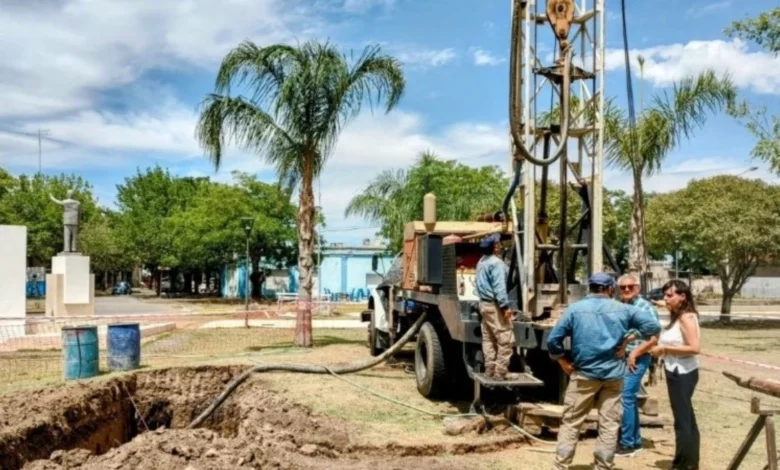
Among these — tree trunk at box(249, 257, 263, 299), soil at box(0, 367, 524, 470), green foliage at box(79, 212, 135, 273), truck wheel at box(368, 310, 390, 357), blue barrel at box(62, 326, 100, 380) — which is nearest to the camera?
soil at box(0, 367, 524, 470)

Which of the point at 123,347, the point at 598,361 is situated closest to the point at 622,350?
the point at 598,361

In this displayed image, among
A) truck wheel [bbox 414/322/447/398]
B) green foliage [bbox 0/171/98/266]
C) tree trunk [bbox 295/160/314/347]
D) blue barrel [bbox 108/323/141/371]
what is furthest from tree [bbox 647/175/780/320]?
green foliage [bbox 0/171/98/266]

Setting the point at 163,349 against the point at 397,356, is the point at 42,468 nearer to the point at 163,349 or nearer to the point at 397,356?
the point at 397,356

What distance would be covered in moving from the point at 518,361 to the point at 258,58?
358 inches

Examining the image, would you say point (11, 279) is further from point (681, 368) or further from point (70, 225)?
point (681, 368)

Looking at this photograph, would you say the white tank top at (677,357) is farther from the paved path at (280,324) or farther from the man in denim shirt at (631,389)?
the paved path at (280,324)

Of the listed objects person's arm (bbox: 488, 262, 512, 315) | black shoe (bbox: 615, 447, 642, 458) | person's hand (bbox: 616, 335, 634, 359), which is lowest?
black shoe (bbox: 615, 447, 642, 458)

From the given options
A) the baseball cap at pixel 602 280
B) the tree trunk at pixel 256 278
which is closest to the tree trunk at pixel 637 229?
the baseball cap at pixel 602 280

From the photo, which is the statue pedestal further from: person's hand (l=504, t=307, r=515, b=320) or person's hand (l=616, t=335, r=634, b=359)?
person's hand (l=616, t=335, r=634, b=359)

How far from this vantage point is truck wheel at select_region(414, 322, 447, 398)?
8.99 meters

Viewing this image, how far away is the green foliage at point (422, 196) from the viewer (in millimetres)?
26750

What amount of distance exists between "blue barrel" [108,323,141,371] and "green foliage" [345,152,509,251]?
15856 mm

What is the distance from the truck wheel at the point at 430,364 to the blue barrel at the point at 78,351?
4908 millimetres

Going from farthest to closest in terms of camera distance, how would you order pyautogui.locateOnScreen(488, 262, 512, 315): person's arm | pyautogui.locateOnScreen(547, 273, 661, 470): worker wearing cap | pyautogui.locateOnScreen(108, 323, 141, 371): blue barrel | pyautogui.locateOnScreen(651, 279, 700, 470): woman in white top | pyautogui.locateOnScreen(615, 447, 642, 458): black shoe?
1. pyautogui.locateOnScreen(108, 323, 141, 371): blue barrel
2. pyautogui.locateOnScreen(488, 262, 512, 315): person's arm
3. pyautogui.locateOnScreen(615, 447, 642, 458): black shoe
4. pyautogui.locateOnScreen(651, 279, 700, 470): woman in white top
5. pyautogui.locateOnScreen(547, 273, 661, 470): worker wearing cap
